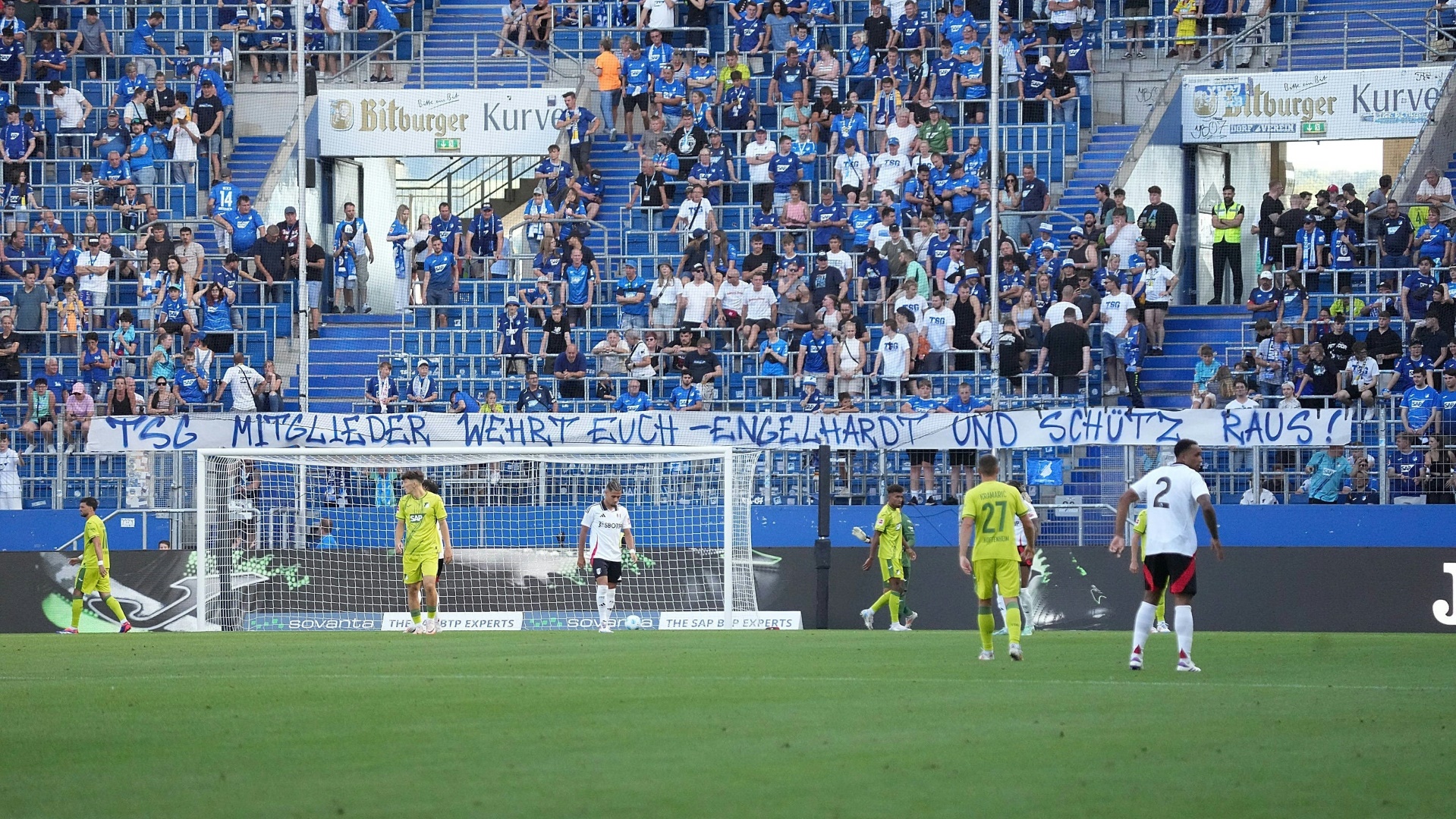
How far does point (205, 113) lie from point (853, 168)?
38.9 feet

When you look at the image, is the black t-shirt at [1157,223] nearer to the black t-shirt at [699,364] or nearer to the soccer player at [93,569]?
the black t-shirt at [699,364]

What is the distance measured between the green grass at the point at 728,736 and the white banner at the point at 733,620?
7059 millimetres

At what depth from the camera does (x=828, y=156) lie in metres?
31.6

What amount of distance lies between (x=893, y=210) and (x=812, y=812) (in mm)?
22723

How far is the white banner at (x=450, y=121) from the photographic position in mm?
33375

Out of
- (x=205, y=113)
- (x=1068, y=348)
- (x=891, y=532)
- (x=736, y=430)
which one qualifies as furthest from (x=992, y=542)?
(x=205, y=113)

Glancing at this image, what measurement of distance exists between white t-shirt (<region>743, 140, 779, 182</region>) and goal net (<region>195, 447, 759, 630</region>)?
24.7 ft

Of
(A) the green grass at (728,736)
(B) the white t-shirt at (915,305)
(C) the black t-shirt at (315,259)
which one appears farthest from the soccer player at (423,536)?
(C) the black t-shirt at (315,259)

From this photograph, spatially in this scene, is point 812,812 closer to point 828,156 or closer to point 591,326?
point 591,326

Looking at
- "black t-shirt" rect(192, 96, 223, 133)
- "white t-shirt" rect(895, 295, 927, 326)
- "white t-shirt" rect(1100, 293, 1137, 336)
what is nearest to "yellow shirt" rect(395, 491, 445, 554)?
"white t-shirt" rect(895, 295, 927, 326)

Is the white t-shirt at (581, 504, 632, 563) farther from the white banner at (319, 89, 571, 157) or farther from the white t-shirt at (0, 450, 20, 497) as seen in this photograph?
the white banner at (319, 89, 571, 157)

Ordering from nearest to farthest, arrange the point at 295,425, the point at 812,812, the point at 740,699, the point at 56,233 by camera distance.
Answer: the point at 812,812 < the point at 740,699 < the point at 295,425 < the point at 56,233

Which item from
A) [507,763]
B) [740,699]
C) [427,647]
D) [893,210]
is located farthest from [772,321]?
[507,763]

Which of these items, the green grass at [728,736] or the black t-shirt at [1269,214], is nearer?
the green grass at [728,736]
